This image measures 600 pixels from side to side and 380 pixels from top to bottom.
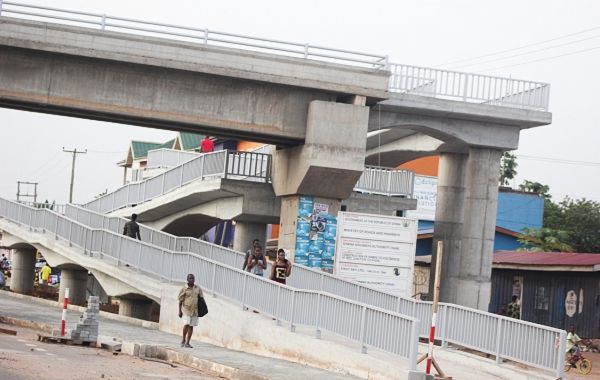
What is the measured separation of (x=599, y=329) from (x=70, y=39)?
18.4m

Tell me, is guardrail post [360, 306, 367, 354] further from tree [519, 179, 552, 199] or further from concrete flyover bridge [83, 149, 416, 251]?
tree [519, 179, 552, 199]

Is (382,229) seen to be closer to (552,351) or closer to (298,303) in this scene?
(298,303)

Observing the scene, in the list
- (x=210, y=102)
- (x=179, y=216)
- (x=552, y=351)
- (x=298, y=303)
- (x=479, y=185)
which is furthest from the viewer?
(x=179, y=216)

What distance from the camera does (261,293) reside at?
2506cm

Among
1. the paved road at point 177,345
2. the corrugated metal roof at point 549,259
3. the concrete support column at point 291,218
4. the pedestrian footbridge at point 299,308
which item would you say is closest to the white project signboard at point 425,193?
the corrugated metal roof at point 549,259

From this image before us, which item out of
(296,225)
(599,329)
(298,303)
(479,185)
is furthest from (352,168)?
(298,303)

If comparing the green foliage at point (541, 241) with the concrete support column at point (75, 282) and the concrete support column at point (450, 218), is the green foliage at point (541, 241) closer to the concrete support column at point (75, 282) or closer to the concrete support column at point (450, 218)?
the concrete support column at point (450, 218)

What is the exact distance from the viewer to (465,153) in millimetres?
41469

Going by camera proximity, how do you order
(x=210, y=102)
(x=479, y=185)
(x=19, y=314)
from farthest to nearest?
(x=479, y=185) < (x=210, y=102) < (x=19, y=314)

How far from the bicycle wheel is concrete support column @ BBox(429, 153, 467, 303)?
12215mm

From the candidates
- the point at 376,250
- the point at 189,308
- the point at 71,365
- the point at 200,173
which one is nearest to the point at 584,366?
the point at 376,250

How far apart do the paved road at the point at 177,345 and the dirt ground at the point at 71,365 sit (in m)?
0.99

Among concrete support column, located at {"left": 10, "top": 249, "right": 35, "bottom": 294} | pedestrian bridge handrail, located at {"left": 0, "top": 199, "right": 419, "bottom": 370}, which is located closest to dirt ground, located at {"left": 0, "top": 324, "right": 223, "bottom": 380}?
pedestrian bridge handrail, located at {"left": 0, "top": 199, "right": 419, "bottom": 370}

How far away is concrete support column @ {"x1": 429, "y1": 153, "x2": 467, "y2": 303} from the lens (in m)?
39.5
